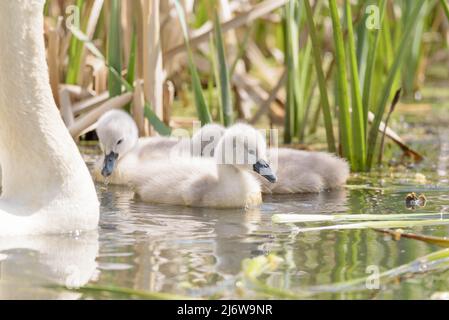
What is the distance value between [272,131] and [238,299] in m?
4.44

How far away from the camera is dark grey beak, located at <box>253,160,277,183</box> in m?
5.82

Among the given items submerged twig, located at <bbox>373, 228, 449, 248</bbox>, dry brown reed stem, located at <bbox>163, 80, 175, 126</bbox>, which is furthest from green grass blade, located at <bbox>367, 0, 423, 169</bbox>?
submerged twig, located at <bbox>373, 228, 449, 248</bbox>

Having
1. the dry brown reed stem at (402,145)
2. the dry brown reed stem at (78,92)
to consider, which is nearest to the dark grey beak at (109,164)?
the dry brown reed stem at (78,92)

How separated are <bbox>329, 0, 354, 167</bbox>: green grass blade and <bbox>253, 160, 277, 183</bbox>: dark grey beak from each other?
2.52ft

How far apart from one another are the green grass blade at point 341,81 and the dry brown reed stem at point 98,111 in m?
1.48

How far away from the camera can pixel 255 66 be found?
1045 cm

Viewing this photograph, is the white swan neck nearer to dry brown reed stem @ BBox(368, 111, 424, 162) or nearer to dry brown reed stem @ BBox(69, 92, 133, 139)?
dry brown reed stem @ BBox(69, 92, 133, 139)

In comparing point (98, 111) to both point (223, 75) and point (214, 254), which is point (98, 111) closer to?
point (223, 75)

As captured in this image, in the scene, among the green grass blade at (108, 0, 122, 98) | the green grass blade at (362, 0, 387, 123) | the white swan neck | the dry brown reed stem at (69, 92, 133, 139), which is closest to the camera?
the white swan neck

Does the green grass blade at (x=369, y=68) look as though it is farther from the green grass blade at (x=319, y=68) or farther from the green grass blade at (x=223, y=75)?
the green grass blade at (x=223, y=75)

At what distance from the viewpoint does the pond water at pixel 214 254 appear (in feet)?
12.6

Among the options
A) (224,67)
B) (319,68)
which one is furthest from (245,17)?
(319,68)

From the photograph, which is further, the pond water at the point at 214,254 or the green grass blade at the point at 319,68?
the green grass blade at the point at 319,68
